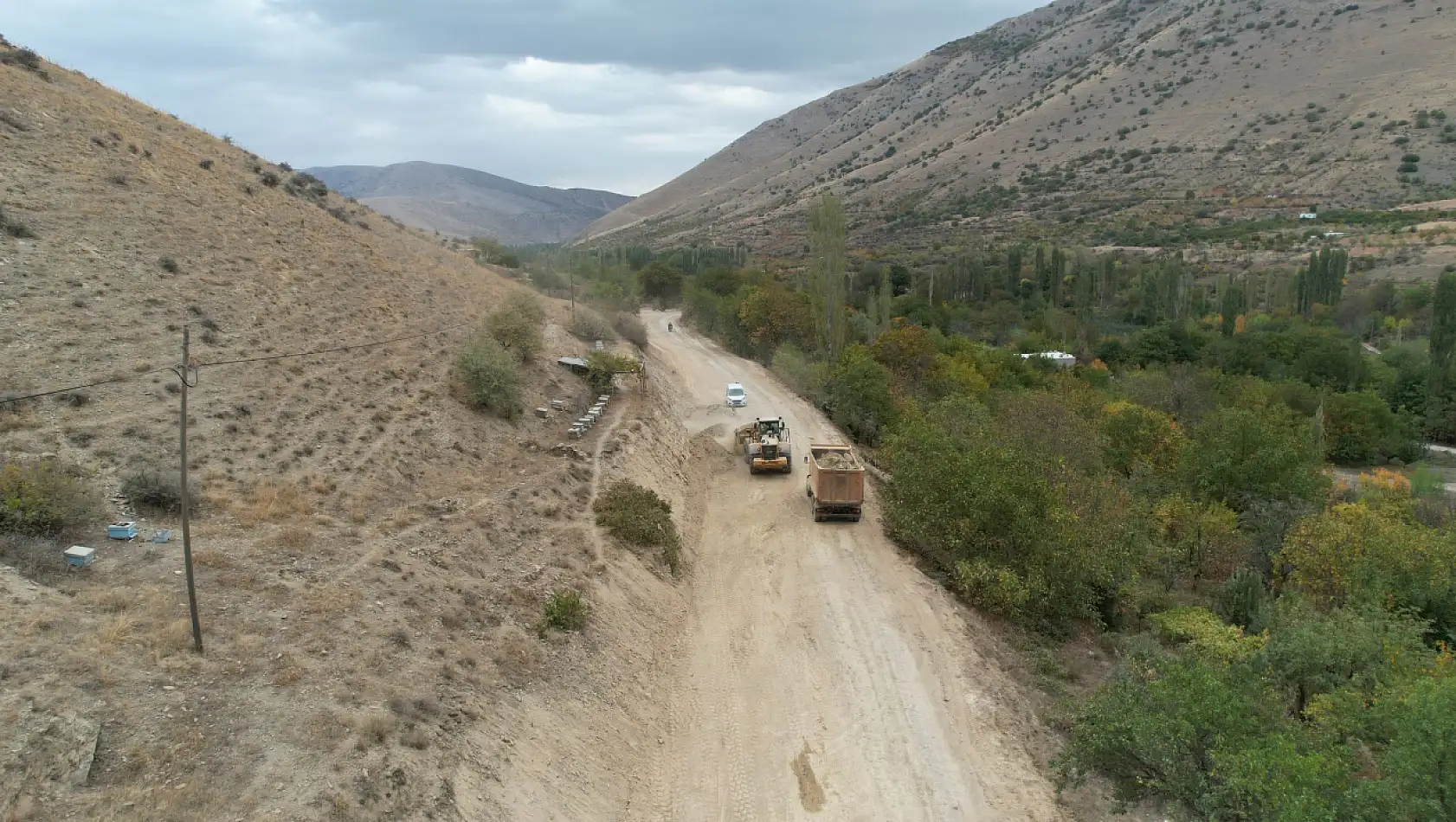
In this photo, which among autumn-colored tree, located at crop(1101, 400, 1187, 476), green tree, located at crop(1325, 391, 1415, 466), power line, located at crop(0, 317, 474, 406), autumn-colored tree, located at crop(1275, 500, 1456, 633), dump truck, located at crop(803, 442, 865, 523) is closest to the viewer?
power line, located at crop(0, 317, 474, 406)

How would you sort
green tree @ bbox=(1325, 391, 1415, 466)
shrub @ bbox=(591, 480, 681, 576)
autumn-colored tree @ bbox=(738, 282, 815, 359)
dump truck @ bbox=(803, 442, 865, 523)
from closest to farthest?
shrub @ bbox=(591, 480, 681, 576)
dump truck @ bbox=(803, 442, 865, 523)
green tree @ bbox=(1325, 391, 1415, 466)
autumn-colored tree @ bbox=(738, 282, 815, 359)

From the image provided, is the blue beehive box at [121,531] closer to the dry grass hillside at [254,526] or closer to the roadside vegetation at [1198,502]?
the dry grass hillside at [254,526]

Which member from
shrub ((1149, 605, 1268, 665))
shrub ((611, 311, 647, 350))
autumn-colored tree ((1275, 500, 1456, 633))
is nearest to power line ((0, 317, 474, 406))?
shrub ((611, 311, 647, 350))

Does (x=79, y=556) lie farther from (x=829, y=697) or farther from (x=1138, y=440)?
(x=1138, y=440)

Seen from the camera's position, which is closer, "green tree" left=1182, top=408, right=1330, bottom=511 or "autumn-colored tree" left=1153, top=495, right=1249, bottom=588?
"autumn-colored tree" left=1153, top=495, right=1249, bottom=588

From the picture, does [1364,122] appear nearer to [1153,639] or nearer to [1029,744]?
[1153,639]

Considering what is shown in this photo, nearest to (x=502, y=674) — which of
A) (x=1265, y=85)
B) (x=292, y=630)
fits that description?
(x=292, y=630)

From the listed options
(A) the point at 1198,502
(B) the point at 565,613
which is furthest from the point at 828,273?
(B) the point at 565,613

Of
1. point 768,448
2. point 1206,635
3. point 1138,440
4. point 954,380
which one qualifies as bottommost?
point 1206,635

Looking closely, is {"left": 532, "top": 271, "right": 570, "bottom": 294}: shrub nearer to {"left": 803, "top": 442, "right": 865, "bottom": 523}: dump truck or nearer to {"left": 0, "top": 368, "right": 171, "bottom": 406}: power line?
{"left": 803, "top": 442, "right": 865, "bottom": 523}: dump truck
